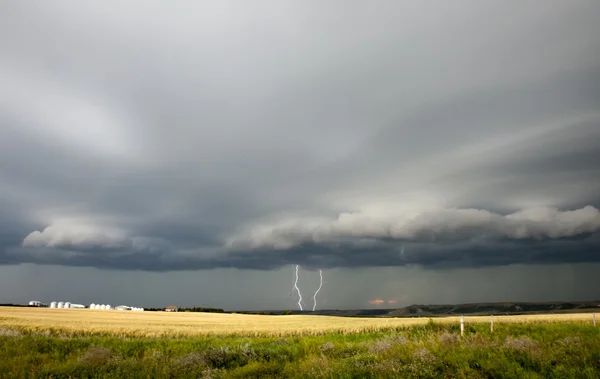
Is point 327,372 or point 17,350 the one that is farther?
point 17,350

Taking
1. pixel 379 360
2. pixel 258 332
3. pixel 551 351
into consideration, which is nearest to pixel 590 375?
pixel 551 351

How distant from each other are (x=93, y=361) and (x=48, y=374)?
1825mm

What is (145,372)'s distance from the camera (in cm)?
1196

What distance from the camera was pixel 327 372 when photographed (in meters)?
11.0

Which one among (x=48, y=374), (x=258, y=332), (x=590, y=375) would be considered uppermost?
(x=590, y=375)

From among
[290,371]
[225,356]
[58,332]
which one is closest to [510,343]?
[290,371]

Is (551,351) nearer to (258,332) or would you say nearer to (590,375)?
(590,375)

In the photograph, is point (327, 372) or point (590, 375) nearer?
point (590, 375)

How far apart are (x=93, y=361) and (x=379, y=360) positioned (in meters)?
10.5

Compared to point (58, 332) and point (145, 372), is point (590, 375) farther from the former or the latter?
point (58, 332)

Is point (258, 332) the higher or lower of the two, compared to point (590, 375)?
lower

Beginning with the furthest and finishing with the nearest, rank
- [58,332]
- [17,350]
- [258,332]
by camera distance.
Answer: [258,332], [58,332], [17,350]

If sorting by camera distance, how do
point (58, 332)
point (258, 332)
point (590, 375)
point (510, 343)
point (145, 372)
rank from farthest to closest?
point (258, 332)
point (58, 332)
point (510, 343)
point (145, 372)
point (590, 375)

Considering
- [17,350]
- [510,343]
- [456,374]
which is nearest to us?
[456,374]
